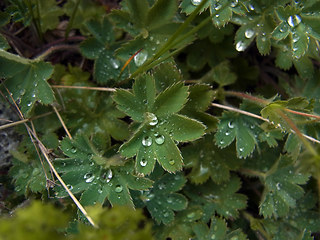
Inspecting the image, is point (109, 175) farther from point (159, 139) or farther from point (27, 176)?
point (27, 176)

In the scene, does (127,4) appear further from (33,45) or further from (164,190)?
(164,190)

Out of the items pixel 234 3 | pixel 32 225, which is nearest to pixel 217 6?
pixel 234 3

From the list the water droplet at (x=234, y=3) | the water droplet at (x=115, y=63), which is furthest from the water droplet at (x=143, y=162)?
the water droplet at (x=234, y=3)

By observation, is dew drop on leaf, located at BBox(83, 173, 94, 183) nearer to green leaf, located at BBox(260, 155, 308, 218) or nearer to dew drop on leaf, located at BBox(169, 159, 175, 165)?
dew drop on leaf, located at BBox(169, 159, 175, 165)

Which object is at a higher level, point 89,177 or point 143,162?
point 143,162

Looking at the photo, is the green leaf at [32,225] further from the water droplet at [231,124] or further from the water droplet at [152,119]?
the water droplet at [231,124]
